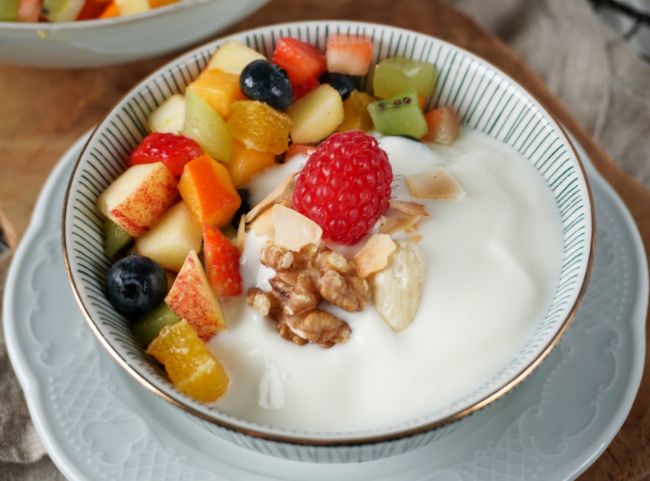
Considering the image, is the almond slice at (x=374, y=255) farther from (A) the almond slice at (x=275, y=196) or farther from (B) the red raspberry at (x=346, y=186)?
(A) the almond slice at (x=275, y=196)

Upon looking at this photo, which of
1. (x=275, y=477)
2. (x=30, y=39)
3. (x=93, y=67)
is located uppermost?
(x=30, y=39)

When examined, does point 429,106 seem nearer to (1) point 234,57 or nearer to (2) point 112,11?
(1) point 234,57

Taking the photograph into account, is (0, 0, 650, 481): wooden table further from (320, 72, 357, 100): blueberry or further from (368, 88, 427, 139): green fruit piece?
(320, 72, 357, 100): blueberry

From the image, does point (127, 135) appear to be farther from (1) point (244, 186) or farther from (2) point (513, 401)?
(2) point (513, 401)

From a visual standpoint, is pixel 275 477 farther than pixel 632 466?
No

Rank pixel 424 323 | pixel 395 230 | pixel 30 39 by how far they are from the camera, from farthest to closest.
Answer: pixel 30 39
pixel 395 230
pixel 424 323

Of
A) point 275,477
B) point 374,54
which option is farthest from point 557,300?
point 374,54

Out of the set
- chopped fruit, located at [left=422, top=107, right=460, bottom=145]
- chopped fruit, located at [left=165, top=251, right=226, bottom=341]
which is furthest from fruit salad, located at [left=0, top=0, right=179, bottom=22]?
chopped fruit, located at [left=165, top=251, right=226, bottom=341]
